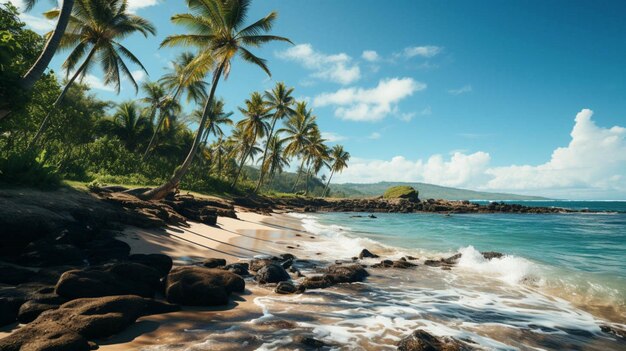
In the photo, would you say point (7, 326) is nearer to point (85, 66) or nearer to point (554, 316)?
point (554, 316)

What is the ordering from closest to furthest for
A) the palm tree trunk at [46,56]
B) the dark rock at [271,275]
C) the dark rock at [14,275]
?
the dark rock at [14,275]
the dark rock at [271,275]
the palm tree trunk at [46,56]

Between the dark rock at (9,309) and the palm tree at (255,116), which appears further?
the palm tree at (255,116)

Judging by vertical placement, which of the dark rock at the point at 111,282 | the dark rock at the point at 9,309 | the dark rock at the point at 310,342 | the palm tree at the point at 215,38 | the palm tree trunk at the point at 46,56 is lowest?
the dark rock at the point at 310,342

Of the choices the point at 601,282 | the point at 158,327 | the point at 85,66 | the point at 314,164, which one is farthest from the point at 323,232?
the point at 314,164

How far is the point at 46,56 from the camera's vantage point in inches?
411

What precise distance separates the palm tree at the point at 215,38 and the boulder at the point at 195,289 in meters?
11.9

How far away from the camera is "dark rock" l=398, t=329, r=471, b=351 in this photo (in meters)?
4.18

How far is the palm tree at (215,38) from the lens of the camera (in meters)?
17.0

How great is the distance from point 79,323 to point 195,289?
5.57 feet

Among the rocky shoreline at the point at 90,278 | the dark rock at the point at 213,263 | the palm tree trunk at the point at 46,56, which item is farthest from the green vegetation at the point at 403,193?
the palm tree trunk at the point at 46,56

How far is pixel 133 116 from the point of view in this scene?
3534 centimetres

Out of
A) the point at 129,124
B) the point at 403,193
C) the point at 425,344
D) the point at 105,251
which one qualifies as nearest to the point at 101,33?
the point at 129,124

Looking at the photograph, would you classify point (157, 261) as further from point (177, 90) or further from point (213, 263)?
point (177, 90)

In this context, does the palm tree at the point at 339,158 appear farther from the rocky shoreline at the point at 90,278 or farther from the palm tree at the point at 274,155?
the rocky shoreline at the point at 90,278
